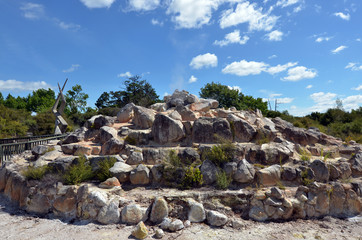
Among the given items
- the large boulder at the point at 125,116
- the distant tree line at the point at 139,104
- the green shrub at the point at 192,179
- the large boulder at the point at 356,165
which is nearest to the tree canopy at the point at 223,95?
the distant tree line at the point at 139,104

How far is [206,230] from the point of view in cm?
425

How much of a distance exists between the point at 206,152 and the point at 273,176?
72.5 inches

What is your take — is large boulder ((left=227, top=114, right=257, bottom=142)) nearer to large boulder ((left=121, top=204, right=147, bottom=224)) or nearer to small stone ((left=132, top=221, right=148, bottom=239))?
large boulder ((left=121, top=204, right=147, bottom=224))

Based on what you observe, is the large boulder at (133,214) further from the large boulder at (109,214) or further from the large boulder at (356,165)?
the large boulder at (356,165)

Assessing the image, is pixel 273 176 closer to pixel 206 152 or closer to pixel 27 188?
pixel 206 152

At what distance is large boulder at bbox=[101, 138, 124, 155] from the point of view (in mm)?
6785

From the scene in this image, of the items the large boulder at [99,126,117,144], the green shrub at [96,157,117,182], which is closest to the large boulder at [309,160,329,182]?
the green shrub at [96,157,117,182]

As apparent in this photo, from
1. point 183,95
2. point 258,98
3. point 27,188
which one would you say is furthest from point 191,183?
point 258,98

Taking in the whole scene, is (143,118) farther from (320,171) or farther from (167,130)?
(320,171)

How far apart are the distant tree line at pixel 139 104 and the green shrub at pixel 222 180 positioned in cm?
614

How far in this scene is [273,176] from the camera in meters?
5.58

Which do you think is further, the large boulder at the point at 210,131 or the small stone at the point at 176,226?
the large boulder at the point at 210,131

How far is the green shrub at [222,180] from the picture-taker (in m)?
5.24

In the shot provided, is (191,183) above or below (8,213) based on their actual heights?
above
